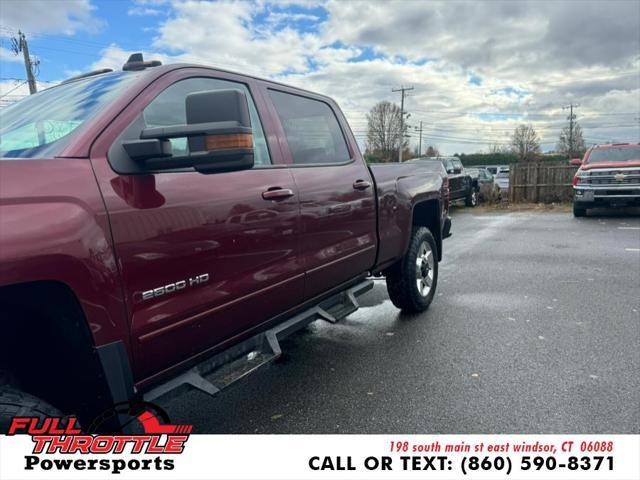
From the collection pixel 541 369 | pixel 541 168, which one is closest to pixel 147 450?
pixel 541 369

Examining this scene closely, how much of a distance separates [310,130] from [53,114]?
5.64 feet

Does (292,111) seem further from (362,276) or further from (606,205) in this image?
(606,205)

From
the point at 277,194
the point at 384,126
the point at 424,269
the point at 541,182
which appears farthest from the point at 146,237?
the point at 384,126

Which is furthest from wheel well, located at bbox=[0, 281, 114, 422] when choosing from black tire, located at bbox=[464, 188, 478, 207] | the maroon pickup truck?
black tire, located at bbox=[464, 188, 478, 207]

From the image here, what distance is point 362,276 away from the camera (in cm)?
385

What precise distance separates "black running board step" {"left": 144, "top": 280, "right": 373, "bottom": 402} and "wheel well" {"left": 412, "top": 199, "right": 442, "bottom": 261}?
197cm

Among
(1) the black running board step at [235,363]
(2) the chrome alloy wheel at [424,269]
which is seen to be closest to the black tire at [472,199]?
(2) the chrome alloy wheel at [424,269]

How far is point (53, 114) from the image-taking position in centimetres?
217

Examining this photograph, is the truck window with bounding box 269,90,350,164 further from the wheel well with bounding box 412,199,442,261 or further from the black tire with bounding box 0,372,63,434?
the black tire with bounding box 0,372,63,434

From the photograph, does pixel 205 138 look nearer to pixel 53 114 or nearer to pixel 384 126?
pixel 53 114

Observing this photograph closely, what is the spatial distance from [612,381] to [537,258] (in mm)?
4726

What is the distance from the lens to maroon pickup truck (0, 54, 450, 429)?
1.60 meters

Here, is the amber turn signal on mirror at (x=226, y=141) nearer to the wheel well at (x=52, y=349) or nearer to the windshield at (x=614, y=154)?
the wheel well at (x=52, y=349)

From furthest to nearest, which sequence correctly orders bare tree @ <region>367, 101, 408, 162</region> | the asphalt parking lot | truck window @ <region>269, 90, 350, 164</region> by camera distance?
bare tree @ <region>367, 101, 408, 162</region>
truck window @ <region>269, 90, 350, 164</region>
the asphalt parking lot
